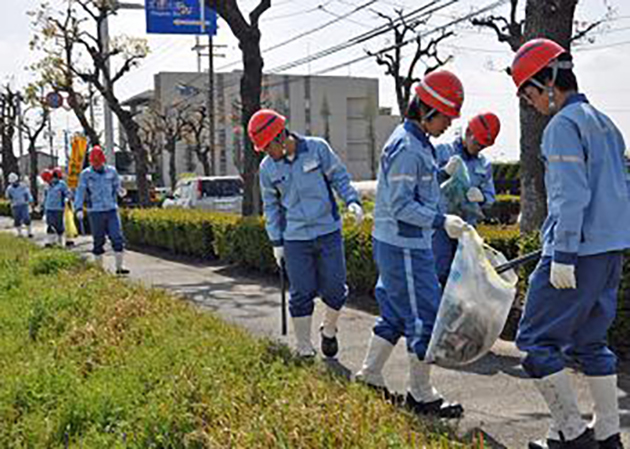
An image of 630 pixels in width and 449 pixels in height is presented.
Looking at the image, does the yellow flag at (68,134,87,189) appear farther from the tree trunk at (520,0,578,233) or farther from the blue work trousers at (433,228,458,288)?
the blue work trousers at (433,228,458,288)

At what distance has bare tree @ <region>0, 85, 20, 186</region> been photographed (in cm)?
4756

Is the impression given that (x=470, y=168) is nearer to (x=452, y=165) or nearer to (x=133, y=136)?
(x=452, y=165)

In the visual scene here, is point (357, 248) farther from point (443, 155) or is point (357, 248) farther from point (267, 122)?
point (267, 122)

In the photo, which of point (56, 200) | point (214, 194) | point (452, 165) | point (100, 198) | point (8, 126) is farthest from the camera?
point (8, 126)

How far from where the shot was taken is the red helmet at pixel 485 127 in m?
5.93

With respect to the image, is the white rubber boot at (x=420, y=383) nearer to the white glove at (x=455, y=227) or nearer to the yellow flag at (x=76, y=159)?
the white glove at (x=455, y=227)

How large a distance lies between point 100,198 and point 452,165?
6.95 meters

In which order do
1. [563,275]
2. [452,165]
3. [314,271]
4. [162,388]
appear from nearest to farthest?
[563,275]
[162,388]
[452,165]
[314,271]

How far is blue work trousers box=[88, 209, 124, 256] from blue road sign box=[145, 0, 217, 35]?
856cm

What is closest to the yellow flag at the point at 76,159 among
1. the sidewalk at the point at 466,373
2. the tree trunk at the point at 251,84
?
the tree trunk at the point at 251,84

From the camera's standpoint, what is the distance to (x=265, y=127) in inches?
220

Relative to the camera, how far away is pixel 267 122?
5574 millimetres

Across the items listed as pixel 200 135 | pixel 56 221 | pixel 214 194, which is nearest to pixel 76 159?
pixel 214 194

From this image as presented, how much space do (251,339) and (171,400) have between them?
49.4 inches
